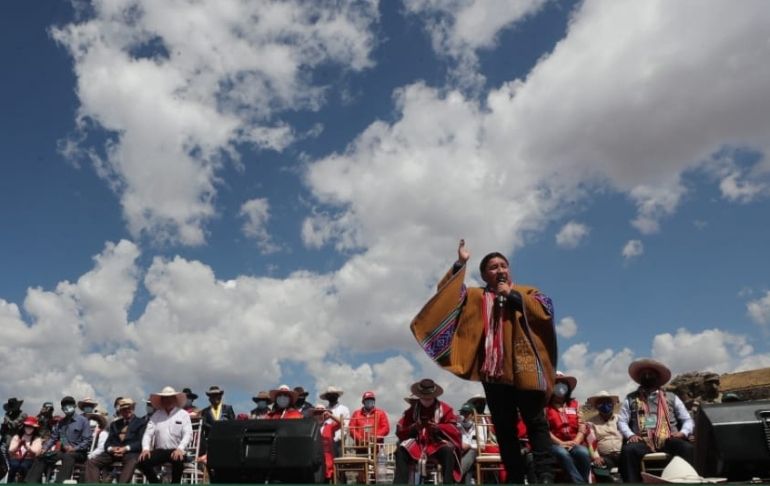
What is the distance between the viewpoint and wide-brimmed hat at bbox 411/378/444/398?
787 cm

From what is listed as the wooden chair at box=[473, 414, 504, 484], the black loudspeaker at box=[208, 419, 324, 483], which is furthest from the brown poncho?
the wooden chair at box=[473, 414, 504, 484]

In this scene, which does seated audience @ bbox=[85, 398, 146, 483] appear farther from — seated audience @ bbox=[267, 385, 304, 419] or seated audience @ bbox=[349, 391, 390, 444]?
seated audience @ bbox=[349, 391, 390, 444]

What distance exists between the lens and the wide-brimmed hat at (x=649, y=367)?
673 centimetres

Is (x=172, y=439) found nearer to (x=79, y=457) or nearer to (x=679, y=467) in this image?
(x=79, y=457)

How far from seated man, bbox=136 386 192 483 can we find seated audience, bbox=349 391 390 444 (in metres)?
2.25

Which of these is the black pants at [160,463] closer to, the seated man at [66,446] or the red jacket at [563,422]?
the seated man at [66,446]

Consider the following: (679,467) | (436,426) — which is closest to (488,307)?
(679,467)

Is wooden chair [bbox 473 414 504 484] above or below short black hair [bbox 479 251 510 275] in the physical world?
below

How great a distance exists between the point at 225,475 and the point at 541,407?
2.85 metres

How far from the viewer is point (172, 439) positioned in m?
8.17

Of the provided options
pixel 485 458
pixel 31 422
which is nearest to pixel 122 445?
pixel 31 422

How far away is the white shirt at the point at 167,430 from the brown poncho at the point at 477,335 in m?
5.22

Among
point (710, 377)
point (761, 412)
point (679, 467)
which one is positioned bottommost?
point (679, 467)

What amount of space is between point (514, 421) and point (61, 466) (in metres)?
8.83
